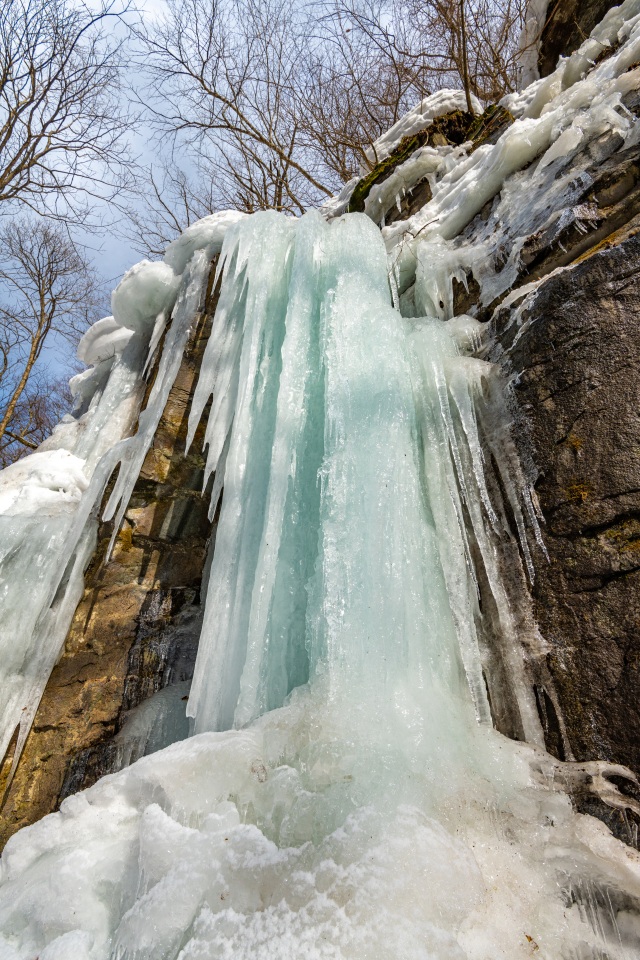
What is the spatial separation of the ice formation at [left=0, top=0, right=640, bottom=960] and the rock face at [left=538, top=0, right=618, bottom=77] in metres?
1.36

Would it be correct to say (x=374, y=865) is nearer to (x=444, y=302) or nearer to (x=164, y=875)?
(x=164, y=875)

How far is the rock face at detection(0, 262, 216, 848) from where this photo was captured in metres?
2.79

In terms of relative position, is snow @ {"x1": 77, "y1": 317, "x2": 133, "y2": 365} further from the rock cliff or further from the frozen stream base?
the frozen stream base

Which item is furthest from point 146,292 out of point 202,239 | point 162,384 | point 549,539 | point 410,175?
point 549,539

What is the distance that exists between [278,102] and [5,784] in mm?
8748

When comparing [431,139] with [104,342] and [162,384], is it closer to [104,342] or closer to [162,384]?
[162,384]

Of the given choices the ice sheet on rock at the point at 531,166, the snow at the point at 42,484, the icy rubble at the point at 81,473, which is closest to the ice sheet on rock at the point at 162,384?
the icy rubble at the point at 81,473

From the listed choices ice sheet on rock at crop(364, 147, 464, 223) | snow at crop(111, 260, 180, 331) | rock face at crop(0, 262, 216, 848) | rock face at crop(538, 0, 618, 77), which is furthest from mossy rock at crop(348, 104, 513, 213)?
rock face at crop(0, 262, 216, 848)

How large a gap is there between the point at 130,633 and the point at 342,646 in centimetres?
188

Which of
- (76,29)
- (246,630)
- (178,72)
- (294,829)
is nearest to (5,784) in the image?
(246,630)

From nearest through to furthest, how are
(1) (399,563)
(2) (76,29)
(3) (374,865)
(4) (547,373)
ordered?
1. (3) (374,865)
2. (1) (399,563)
3. (4) (547,373)
4. (2) (76,29)

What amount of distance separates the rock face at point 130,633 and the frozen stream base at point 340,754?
82 cm

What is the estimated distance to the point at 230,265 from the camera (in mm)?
3482

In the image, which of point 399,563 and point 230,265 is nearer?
point 399,563
